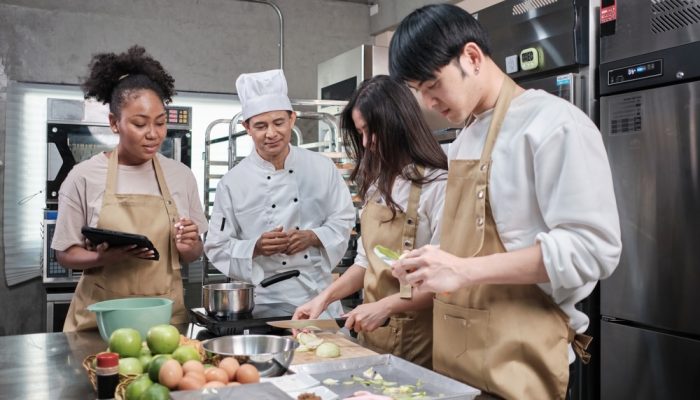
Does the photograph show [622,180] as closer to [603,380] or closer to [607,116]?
[607,116]

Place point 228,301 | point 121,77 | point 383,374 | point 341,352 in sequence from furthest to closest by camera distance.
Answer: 1. point 121,77
2. point 228,301
3. point 341,352
4. point 383,374

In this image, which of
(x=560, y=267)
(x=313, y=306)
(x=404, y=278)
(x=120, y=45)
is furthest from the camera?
(x=120, y=45)

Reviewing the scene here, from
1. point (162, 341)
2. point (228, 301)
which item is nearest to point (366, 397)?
point (162, 341)

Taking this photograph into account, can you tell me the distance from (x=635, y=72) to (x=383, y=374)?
175 centimetres

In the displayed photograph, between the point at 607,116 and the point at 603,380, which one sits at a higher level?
the point at 607,116

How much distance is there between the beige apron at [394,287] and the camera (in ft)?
6.43

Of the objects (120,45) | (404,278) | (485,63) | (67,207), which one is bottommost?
(404,278)

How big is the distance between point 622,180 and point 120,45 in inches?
173

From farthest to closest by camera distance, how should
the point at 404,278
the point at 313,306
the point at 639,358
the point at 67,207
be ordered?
the point at 639,358
the point at 67,207
the point at 313,306
the point at 404,278

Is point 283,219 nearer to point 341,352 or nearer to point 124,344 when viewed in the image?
point 341,352

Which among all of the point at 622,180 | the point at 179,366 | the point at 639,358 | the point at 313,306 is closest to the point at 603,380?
the point at 639,358

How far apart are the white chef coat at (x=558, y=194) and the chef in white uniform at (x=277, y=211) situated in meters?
1.41

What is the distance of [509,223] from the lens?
1394 millimetres

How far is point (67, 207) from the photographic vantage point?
2.38m
